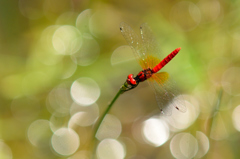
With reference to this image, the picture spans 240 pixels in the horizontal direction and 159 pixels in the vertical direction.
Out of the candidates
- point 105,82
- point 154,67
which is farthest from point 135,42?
point 105,82

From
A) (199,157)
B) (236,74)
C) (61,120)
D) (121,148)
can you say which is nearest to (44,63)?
(61,120)

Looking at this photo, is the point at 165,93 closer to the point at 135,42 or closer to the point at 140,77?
the point at 140,77

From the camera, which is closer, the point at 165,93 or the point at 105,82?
the point at 165,93

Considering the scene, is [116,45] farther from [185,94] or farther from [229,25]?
[229,25]

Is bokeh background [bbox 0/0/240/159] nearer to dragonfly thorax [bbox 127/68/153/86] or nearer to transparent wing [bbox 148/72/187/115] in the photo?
transparent wing [bbox 148/72/187/115]

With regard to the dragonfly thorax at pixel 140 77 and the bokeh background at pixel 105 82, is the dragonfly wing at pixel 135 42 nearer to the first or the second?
the dragonfly thorax at pixel 140 77

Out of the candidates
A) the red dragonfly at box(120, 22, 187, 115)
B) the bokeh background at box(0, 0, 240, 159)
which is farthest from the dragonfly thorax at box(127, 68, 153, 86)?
the bokeh background at box(0, 0, 240, 159)

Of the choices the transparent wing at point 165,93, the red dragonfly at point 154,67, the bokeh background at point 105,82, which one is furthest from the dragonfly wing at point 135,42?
the bokeh background at point 105,82
